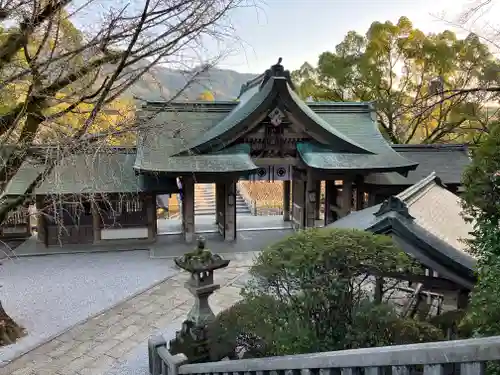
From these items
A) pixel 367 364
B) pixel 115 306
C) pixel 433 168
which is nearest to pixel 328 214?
pixel 433 168

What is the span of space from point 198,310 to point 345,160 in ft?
31.7

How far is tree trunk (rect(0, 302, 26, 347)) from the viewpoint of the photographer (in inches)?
303

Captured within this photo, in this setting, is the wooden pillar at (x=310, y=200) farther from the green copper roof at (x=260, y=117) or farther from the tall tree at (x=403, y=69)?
the tall tree at (x=403, y=69)

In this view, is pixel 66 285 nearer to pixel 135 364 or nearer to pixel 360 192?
pixel 135 364

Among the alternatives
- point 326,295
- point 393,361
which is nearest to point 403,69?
point 326,295

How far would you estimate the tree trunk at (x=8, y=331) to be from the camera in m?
7.71

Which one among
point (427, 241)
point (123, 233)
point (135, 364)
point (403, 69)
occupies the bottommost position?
point (135, 364)

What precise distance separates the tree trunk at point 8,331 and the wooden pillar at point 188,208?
22.3ft

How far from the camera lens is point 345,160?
1446 centimetres

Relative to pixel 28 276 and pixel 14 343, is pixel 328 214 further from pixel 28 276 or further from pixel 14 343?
pixel 14 343

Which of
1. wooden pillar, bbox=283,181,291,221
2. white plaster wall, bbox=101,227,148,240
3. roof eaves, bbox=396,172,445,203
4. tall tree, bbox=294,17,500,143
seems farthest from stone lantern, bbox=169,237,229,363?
tall tree, bbox=294,17,500,143

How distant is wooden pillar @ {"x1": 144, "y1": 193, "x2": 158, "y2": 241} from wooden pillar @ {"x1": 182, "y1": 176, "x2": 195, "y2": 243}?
111 cm

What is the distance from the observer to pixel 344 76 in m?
23.0

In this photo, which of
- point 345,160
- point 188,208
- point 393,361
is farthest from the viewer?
point 345,160
